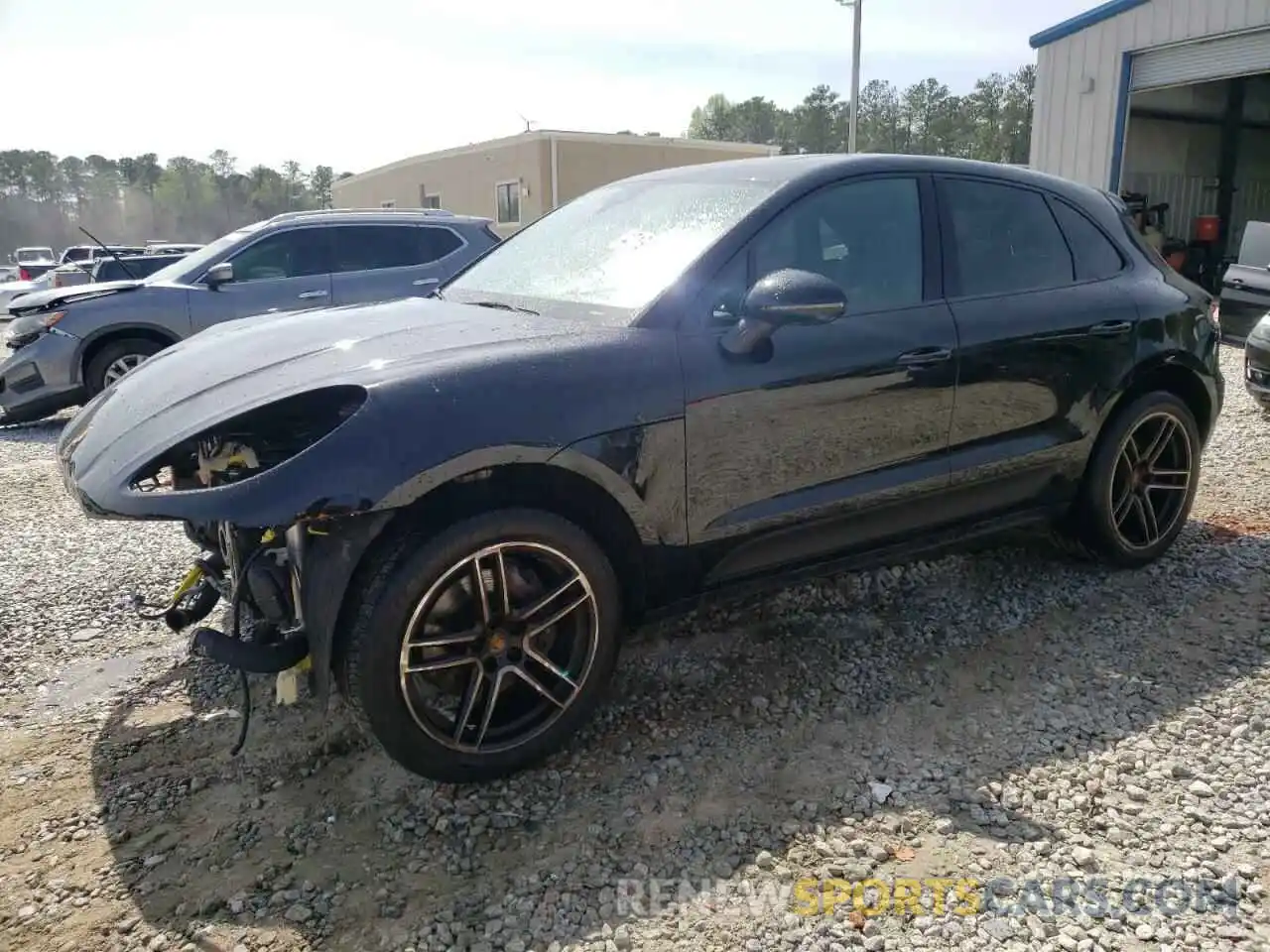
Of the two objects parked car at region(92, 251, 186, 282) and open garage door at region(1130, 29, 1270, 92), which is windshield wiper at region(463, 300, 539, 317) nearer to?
parked car at region(92, 251, 186, 282)

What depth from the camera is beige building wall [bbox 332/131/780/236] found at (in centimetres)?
2506

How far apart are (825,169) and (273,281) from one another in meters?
6.08

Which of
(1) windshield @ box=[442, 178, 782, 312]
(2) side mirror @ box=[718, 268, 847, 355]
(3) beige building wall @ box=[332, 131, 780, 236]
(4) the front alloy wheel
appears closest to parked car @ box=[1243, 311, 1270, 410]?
(1) windshield @ box=[442, 178, 782, 312]

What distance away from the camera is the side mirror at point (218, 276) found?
7.75 m

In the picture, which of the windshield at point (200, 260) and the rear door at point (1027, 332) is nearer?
the rear door at point (1027, 332)

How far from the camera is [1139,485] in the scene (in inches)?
163

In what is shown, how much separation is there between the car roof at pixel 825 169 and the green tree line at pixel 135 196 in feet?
223

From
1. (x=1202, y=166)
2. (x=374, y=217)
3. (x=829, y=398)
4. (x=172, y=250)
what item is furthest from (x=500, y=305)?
(x=1202, y=166)

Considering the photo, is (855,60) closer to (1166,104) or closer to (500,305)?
(1166,104)

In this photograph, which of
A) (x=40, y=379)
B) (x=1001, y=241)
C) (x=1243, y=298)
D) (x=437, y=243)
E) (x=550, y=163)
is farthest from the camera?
(x=550, y=163)

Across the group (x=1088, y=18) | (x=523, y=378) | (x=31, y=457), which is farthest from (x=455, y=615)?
(x=1088, y=18)

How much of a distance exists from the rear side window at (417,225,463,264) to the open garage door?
10.9 meters

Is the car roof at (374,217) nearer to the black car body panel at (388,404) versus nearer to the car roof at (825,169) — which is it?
the car roof at (825,169)

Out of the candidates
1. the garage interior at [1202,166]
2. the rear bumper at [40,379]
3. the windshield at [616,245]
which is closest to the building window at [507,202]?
the garage interior at [1202,166]
